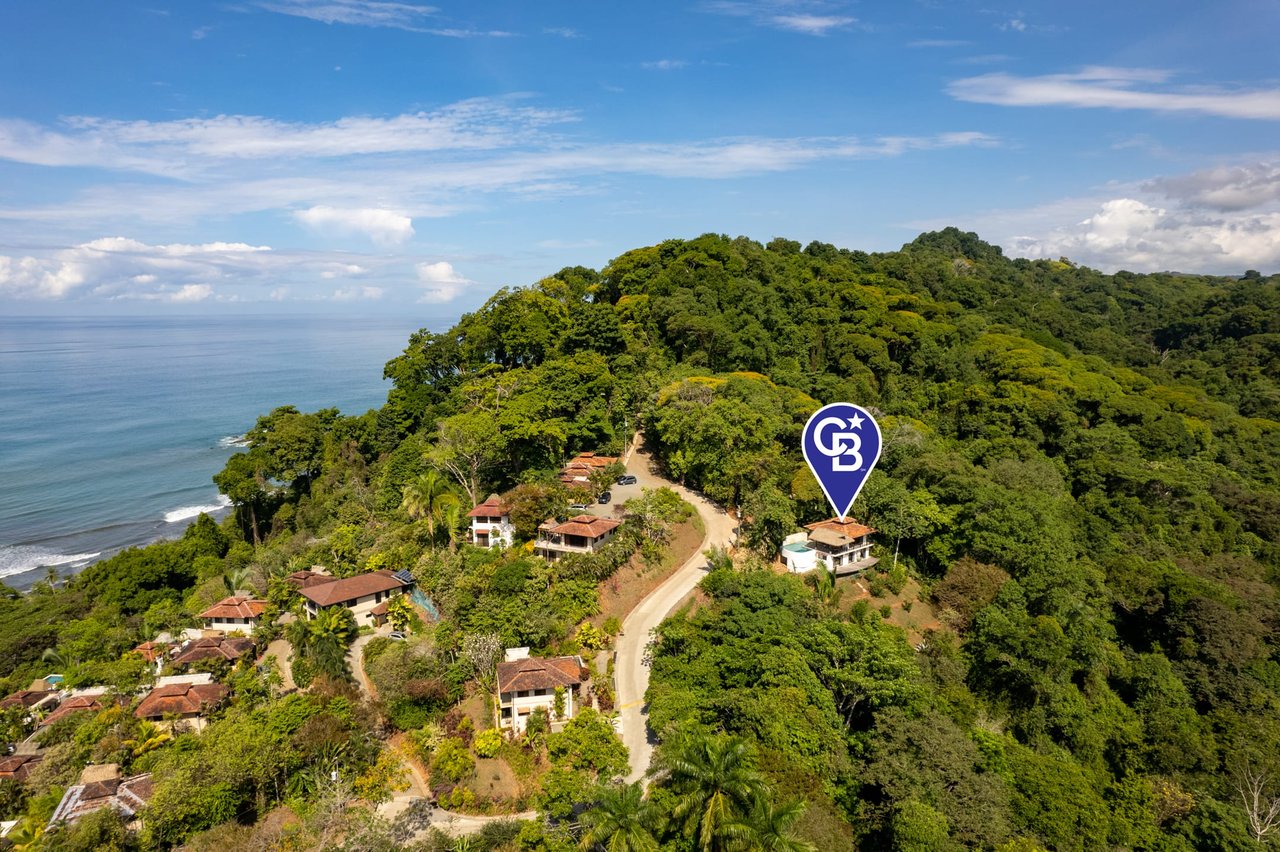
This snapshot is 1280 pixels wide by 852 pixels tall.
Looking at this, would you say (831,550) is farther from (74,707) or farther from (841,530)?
(74,707)

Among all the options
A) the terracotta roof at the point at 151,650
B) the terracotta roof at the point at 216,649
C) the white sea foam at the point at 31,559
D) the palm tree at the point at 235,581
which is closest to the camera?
the terracotta roof at the point at 216,649

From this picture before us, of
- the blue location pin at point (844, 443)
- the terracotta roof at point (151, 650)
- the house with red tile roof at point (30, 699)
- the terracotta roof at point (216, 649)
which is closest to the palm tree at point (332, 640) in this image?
the terracotta roof at point (216, 649)

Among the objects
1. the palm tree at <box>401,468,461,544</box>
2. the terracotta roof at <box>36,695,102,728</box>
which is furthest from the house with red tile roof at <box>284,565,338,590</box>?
the terracotta roof at <box>36,695,102,728</box>

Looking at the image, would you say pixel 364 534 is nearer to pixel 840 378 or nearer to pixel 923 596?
pixel 923 596

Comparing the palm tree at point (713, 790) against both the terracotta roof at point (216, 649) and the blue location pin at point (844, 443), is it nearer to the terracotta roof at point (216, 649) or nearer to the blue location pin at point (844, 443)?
the blue location pin at point (844, 443)

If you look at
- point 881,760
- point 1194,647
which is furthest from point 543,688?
point 1194,647

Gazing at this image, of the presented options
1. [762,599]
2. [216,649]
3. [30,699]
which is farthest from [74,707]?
[762,599]

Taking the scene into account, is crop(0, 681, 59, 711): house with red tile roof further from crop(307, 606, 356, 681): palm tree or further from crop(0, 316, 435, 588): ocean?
crop(0, 316, 435, 588): ocean

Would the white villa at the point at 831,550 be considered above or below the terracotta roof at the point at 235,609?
above
